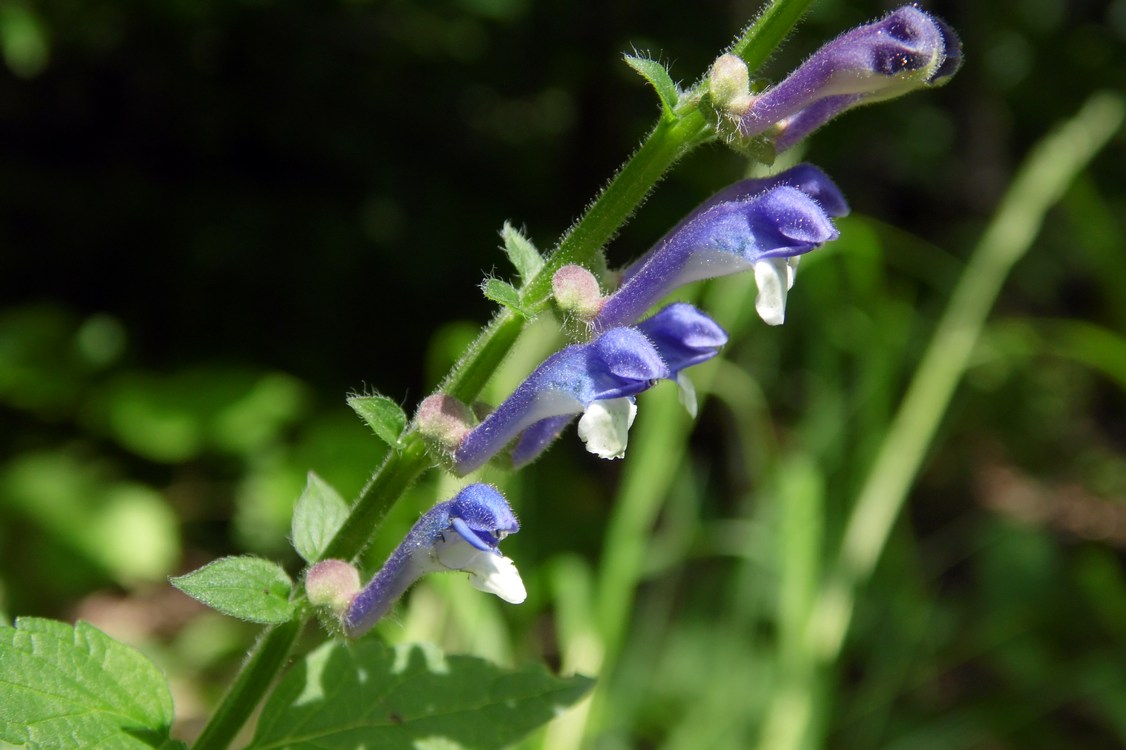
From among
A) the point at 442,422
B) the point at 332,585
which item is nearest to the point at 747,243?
the point at 442,422

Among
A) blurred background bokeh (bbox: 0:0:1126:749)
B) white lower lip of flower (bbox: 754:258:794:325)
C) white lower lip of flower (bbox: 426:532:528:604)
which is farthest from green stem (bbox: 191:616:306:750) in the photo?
blurred background bokeh (bbox: 0:0:1126:749)

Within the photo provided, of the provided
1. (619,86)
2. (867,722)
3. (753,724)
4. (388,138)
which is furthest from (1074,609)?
(388,138)

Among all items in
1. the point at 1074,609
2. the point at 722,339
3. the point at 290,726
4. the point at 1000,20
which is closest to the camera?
the point at 722,339

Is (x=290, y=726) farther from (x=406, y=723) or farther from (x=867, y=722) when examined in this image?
(x=867, y=722)

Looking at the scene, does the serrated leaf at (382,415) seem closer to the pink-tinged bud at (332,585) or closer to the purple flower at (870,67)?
the pink-tinged bud at (332,585)

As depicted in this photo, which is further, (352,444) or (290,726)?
(352,444)

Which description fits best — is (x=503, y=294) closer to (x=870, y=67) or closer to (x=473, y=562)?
(x=473, y=562)

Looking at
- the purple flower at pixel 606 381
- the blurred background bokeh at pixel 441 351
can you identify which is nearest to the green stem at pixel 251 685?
the purple flower at pixel 606 381
